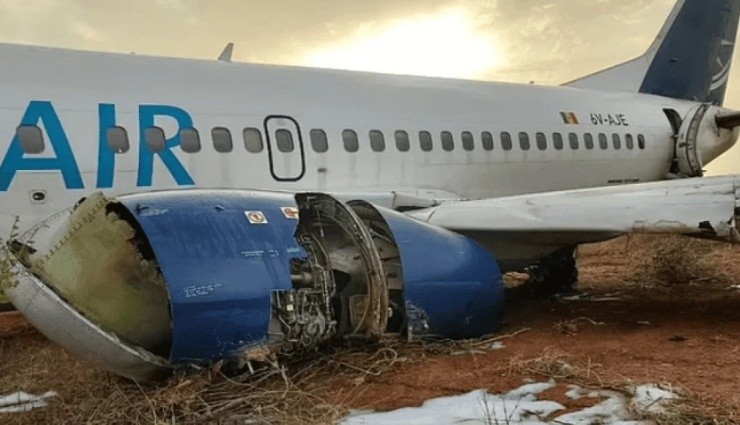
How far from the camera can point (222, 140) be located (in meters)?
7.62

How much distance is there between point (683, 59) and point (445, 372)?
13243mm

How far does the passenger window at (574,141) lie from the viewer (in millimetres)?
11719

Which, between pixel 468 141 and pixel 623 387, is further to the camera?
pixel 468 141

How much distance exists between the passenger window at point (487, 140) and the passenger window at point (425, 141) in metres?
1.03

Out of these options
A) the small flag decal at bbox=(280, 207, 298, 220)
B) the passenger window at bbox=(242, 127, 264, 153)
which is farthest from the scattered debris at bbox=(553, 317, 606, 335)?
the passenger window at bbox=(242, 127, 264, 153)

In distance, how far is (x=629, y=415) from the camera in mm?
3604

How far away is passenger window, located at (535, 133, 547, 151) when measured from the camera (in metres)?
11.1

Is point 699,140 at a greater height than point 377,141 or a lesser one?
lesser

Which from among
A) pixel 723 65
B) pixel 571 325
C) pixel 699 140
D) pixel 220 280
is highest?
pixel 723 65

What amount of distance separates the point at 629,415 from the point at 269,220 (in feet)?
7.94

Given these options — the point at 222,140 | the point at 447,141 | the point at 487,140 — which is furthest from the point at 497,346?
the point at 487,140

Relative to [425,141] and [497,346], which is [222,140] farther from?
[497,346]

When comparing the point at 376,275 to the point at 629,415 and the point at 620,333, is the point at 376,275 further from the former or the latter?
the point at 620,333

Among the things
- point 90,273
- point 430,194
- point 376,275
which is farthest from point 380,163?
point 90,273
